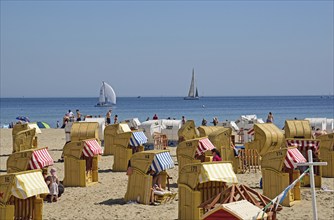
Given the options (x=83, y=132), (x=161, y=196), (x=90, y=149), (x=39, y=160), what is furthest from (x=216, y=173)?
(x=83, y=132)

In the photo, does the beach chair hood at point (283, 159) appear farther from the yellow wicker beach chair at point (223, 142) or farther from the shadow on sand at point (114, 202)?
the yellow wicker beach chair at point (223, 142)

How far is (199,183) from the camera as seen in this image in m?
11.5

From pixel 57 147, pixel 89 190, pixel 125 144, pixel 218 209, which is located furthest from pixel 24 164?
pixel 57 147

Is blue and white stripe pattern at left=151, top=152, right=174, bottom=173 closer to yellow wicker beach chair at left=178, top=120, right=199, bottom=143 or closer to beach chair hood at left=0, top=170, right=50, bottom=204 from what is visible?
beach chair hood at left=0, top=170, right=50, bottom=204

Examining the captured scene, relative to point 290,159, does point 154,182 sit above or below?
below

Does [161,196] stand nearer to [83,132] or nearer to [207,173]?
[207,173]

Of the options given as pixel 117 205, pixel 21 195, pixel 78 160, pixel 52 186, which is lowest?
pixel 117 205

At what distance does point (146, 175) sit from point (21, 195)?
3.12 metres

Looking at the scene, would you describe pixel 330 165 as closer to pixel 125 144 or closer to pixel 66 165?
pixel 125 144

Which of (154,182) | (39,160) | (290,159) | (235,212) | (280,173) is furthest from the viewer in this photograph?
(39,160)

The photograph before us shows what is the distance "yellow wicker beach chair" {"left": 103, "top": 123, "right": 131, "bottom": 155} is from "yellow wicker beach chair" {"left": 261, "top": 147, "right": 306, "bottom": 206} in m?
8.06

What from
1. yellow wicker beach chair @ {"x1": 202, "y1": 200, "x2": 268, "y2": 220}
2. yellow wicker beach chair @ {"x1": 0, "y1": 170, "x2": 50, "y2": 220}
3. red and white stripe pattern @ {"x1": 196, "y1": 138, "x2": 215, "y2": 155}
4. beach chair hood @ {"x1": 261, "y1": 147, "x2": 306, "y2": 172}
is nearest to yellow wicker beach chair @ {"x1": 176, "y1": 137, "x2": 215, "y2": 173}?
red and white stripe pattern @ {"x1": 196, "y1": 138, "x2": 215, "y2": 155}

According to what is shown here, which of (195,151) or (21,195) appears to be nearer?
(21,195)

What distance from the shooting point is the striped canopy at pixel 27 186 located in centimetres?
1129
